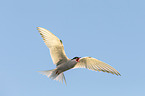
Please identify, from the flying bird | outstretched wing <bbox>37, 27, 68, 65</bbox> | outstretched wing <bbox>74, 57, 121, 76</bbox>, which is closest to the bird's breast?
the flying bird

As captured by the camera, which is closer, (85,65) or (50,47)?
(50,47)

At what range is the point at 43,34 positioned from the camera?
43.9 ft

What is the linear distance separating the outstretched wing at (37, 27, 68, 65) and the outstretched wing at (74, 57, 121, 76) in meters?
1.46

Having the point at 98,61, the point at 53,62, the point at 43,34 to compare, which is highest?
the point at 43,34

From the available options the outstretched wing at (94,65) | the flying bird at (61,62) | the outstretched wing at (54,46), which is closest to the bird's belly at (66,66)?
the flying bird at (61,62)

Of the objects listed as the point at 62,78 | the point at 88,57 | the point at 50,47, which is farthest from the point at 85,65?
the point at 50,47

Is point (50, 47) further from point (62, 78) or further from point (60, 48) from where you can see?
point (62, 78)

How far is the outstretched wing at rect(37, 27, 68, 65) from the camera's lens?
13.4 m

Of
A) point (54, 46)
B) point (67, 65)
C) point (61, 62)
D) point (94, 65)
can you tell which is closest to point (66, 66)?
point (67, 65)

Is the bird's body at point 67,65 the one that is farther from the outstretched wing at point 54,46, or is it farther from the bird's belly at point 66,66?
the outstretched wing at point 54,46

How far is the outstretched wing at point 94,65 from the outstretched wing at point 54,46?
1460 millimetres

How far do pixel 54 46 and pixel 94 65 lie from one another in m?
3.12

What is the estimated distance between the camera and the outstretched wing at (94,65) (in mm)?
14806

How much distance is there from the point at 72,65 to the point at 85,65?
1.42 meters
